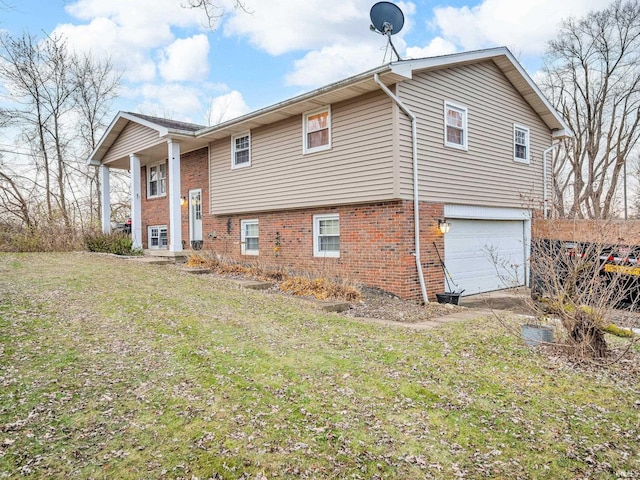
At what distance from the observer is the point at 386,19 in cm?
A: 1020

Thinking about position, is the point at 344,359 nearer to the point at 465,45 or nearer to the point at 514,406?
the point at 514,406

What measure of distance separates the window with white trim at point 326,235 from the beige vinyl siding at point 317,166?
522 mm

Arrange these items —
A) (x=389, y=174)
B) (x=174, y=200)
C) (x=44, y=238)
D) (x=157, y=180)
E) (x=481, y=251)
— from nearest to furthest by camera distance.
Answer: (x=389, y=174) → (x=481, y=251) → (x=174, y=200) → (x=44, y=238) → (x=157, y=180)

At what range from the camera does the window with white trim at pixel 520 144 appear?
12.3 meters

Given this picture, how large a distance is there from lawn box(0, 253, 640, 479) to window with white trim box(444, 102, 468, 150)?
544cm

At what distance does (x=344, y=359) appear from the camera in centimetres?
474

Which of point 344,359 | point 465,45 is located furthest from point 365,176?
point 465,45

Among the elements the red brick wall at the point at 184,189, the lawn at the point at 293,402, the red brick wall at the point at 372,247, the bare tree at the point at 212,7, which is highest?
the bare tree at the point at 212,7

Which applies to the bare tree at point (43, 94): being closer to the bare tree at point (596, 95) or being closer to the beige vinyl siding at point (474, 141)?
the beige vinyl siding at point (474, 141)

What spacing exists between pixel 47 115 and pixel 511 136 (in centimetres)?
2201

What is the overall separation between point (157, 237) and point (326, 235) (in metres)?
9.92

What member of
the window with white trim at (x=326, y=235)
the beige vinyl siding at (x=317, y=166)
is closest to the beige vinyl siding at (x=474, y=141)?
the beige vinyl siding at (x=317, y=166)

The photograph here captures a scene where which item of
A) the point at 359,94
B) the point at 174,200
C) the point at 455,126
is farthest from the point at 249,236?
the point at 455,126

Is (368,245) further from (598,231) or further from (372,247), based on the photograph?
(598,231)
